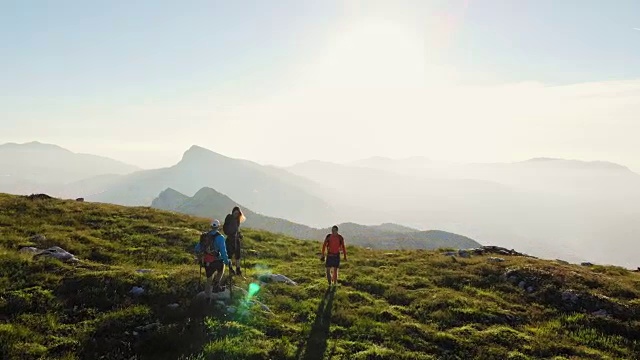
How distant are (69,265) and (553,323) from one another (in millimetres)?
21816

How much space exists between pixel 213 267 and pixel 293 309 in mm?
3975

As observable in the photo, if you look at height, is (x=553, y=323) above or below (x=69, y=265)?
below

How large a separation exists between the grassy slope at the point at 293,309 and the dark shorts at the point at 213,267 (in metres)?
1.26

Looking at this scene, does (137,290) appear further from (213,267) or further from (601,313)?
(601,313)

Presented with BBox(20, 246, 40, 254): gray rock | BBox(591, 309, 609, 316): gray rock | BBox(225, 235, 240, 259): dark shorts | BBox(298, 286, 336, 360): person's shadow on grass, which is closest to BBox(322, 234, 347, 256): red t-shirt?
BBox(298, 286, 336, 360): person's shadow on grass

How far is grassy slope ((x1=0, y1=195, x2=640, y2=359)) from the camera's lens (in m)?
12.4

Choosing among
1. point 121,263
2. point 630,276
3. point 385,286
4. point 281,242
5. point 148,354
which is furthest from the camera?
point 281,242

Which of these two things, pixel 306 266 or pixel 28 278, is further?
pixel 306 266

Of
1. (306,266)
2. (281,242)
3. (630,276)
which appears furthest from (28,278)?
(630,276)

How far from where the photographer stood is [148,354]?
11562mm

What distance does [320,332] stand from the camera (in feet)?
48.4

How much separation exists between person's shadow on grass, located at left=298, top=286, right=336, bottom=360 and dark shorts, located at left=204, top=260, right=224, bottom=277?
14.3ft

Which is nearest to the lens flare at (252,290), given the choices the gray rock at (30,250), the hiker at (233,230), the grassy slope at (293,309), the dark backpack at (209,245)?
the grassy slope at (293,309)

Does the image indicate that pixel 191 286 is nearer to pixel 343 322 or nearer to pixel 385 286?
→ pixel 343 322
